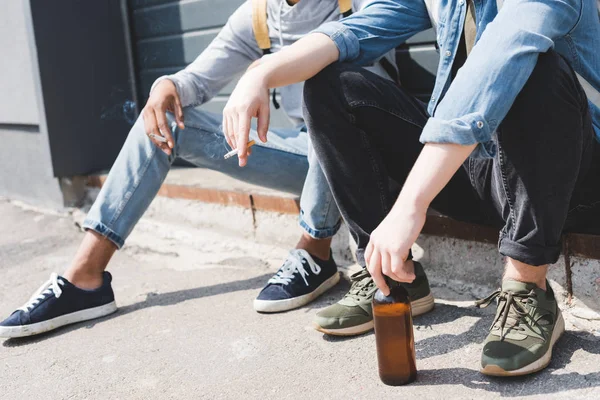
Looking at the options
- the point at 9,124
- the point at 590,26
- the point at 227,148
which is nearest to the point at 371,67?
the point at 227,148

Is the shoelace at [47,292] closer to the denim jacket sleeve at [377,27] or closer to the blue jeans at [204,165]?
the blue jeans at [204,165]

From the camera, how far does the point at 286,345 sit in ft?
7.29

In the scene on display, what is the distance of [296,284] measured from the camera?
98.8 inches

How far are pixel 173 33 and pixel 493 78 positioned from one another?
2937 millimetres

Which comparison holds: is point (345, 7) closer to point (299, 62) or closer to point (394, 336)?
point (299, 62)

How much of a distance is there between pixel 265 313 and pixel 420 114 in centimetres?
92

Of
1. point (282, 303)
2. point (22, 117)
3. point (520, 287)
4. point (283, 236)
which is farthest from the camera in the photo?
point (22, 117)

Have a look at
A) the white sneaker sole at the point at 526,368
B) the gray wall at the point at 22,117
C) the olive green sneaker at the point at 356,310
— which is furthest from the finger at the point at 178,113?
the gray wall at the point at 22,117

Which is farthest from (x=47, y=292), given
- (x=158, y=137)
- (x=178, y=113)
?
(x=178, y=113)

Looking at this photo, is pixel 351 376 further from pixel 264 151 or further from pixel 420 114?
pixel 264 151

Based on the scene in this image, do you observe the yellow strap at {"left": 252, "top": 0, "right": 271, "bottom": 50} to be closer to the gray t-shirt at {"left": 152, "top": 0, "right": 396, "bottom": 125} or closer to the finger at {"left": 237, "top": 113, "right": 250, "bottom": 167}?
the gray t-shirt at {"left": 152, "top": 0, "right": 396, "bottom": 125}

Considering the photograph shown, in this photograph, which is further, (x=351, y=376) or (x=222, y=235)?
(x=222, y=235)

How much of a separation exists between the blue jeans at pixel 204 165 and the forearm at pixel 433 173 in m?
0.91

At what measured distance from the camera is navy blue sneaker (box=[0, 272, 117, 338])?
2465 mm
